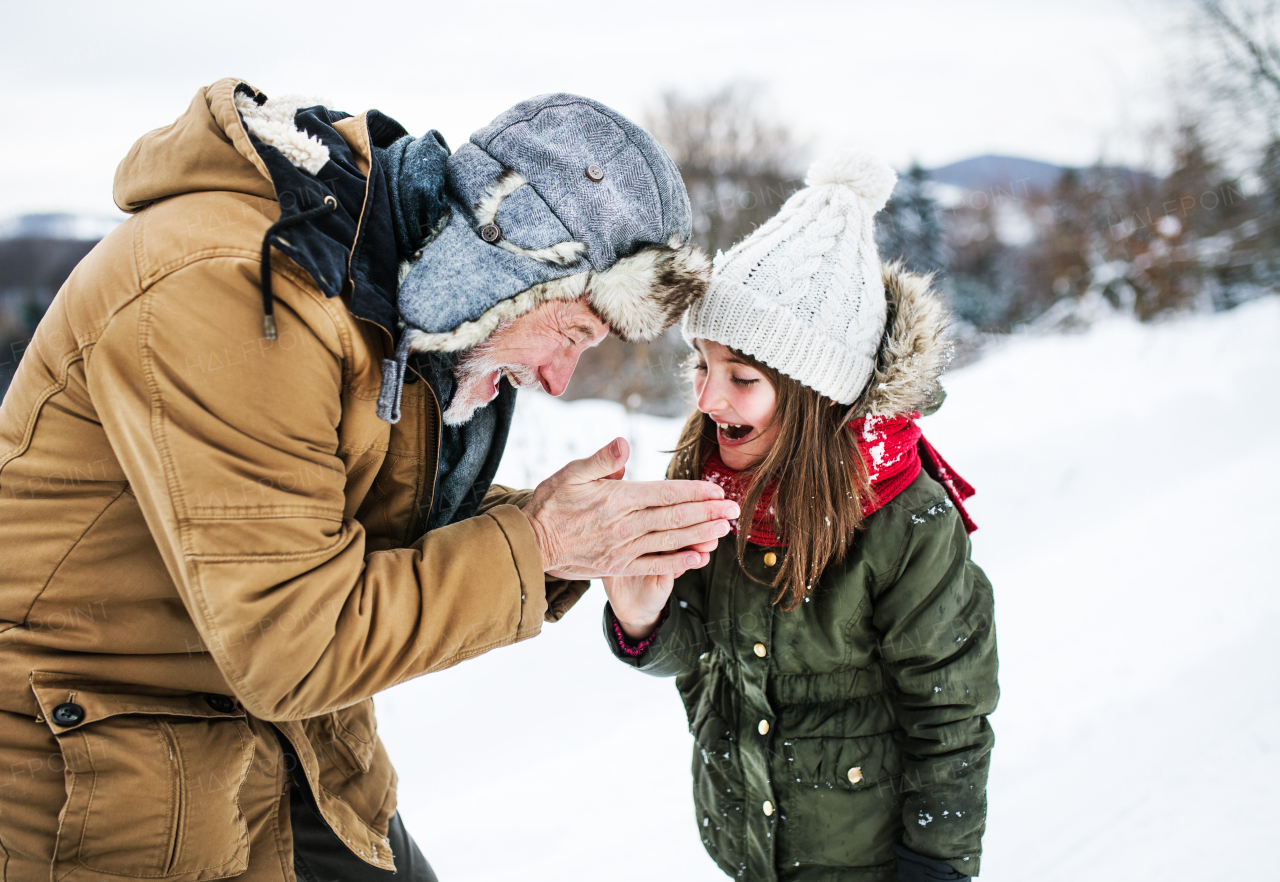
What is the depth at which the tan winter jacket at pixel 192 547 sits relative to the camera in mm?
1197

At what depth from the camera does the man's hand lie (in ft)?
5.24

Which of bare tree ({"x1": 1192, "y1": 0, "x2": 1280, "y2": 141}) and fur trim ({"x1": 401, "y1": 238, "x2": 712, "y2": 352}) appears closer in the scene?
fur trim ({"x1": 401, "y1": 238, "x2": 712, "y2": 352})

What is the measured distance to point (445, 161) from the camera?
1580mm

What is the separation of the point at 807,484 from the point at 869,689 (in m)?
0.55

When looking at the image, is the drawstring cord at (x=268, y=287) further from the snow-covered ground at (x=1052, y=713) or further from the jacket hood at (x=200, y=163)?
the snow-covered ground at (x=1052, y=713)

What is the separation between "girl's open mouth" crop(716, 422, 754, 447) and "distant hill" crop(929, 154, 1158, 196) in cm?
1901

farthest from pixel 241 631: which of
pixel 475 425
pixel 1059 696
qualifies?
pixel 1059 696

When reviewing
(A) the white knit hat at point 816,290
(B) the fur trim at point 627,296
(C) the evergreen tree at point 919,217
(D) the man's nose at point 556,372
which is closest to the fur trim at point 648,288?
(B) the fur trim at point 627,296

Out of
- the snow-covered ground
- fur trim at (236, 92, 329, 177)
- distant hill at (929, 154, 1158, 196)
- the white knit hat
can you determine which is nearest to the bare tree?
distant hill at (929, 154, 1158, 196)

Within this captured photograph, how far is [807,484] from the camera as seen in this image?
1.89m

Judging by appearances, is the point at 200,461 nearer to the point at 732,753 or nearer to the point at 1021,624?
the point at 732,753

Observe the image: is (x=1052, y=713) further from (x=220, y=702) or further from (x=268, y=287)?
(x=268, y=287)

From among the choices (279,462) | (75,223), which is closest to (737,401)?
(279,462)

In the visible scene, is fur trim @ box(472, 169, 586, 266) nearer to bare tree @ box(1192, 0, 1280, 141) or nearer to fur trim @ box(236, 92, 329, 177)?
fur trim @ box(236, 92, 329, 177)
